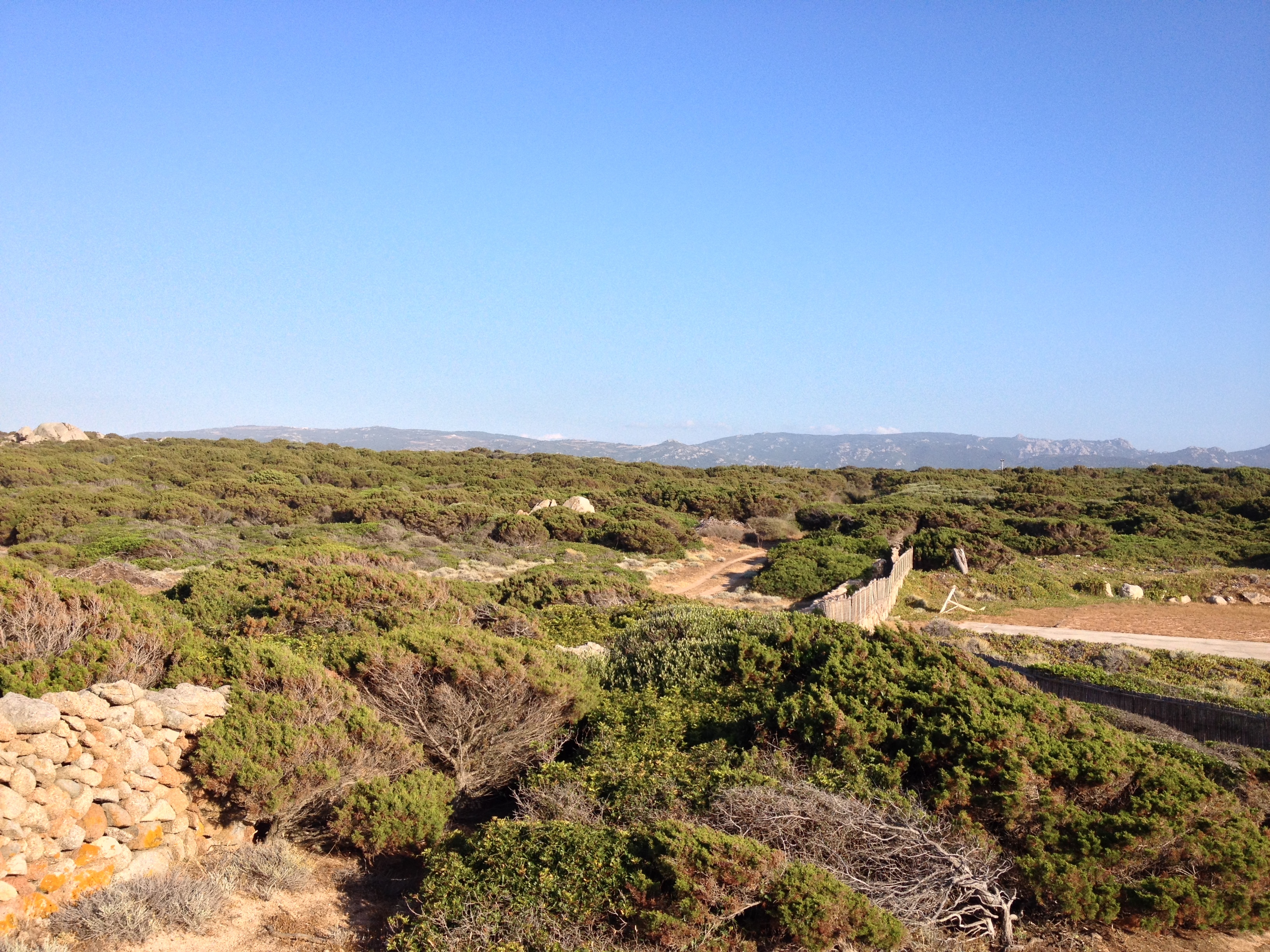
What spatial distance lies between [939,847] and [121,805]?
190 inches

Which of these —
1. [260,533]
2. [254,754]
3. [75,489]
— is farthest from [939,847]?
[75,489]

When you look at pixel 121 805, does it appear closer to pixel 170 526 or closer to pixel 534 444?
pixel 170 526

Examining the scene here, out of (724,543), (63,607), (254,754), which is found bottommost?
(724,543)

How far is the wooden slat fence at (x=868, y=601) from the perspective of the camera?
42.5 feet

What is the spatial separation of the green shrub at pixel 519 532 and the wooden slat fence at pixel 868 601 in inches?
389

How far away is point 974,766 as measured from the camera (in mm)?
5105

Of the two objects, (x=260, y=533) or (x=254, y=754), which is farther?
(x=260, y=533)

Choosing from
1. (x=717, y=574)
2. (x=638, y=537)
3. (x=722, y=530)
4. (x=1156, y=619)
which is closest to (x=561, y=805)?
(x=1156, y=619)

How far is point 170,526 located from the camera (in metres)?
20.4

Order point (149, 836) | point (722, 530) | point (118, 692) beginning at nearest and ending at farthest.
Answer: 1. point (149, 836)
2. point (118, 692)
3. point (722, 530)

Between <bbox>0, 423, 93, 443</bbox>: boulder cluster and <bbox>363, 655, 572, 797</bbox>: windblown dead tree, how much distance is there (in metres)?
51.3

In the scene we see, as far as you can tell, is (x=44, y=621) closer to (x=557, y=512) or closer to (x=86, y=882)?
(x=86, y=882)

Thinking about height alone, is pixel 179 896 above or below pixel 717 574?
above

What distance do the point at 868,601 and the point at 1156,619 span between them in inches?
267
